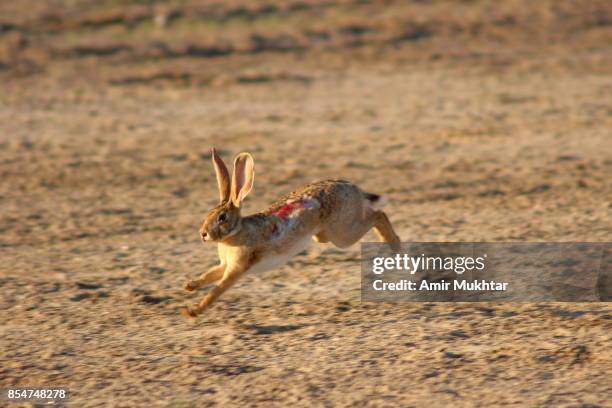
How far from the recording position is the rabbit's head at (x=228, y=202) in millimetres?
5098

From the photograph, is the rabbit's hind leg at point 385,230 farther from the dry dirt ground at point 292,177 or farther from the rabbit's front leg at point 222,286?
the rabbit's front leg at point 222,286

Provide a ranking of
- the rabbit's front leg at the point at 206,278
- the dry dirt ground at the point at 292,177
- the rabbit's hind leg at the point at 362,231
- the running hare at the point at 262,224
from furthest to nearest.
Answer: the rabbit's hind leg at the point at 362,231
the rabbit's front leg at the point at 206,278
the running hare at the point at 262,224
the dry dirt ground at the point at 292,177

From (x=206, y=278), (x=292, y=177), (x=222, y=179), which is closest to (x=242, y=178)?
(x=222, y=179)

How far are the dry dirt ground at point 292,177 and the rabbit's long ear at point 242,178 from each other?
0.65 metres

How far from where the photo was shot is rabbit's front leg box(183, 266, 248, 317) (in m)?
5.27

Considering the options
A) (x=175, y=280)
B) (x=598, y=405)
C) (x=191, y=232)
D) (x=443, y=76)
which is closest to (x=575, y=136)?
(x=443, y=76)

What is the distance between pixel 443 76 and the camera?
11328 millimetres

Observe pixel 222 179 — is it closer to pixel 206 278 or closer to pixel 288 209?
pixel 288 209

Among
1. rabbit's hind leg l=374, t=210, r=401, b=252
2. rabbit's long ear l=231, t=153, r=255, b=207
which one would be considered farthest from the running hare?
rabbit's hind leg l=374, t=210, r=401, b=252

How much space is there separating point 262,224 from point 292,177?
10.0ft

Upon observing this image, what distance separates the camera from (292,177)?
329 inches

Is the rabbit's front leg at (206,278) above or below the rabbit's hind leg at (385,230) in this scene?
below

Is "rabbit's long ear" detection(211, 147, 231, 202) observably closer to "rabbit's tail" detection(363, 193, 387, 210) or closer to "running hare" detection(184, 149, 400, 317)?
"running hare" detection(184, 149, 400, 317)

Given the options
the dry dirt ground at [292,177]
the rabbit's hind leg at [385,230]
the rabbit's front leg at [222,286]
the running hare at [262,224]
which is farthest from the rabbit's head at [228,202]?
the rabbit's hind leg at [385,230]
